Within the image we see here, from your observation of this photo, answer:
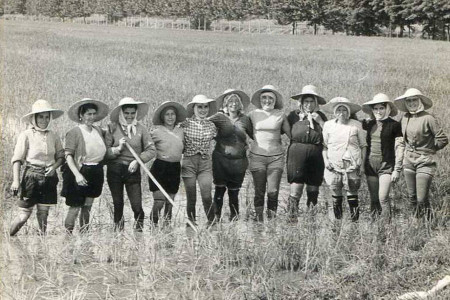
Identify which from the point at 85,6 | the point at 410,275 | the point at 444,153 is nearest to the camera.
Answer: the point at 410,275

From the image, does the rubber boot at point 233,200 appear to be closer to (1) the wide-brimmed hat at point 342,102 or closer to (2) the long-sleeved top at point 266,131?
(2) the long-sleeved top at point 266,131

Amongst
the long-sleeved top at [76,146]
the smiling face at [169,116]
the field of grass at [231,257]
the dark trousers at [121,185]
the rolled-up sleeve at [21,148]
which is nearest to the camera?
the field of grass at [231,257]

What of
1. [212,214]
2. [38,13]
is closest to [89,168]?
[212,214]

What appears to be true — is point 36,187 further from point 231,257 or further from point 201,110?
point 231,257

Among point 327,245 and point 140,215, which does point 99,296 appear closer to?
point 140,215

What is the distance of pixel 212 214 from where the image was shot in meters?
6.09

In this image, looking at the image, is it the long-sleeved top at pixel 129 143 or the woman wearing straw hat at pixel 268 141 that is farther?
the woman wearing straw hat at pixel 268 141

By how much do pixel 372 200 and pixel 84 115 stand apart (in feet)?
9.88

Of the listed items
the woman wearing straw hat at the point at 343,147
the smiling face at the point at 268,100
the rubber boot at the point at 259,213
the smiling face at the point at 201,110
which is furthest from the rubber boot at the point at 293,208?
the smiling face at the point at 201,110

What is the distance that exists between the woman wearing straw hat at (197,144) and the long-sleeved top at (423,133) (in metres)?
1.93

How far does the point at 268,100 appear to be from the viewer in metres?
5.95

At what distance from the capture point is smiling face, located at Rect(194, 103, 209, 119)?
5.71 meters

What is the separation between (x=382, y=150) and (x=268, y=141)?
113 centimetres

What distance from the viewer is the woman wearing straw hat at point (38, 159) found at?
16.8 ft
